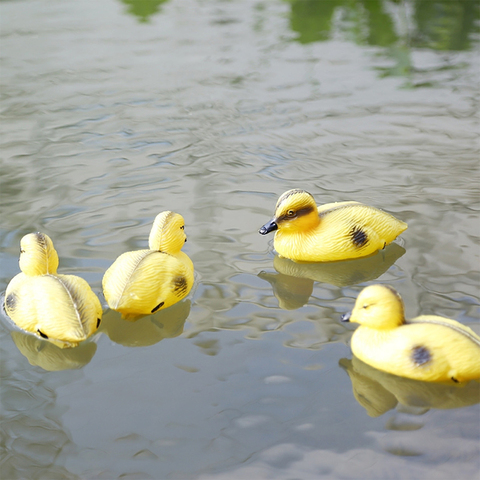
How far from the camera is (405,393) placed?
3688 mm

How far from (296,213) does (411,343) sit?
5.44 feet

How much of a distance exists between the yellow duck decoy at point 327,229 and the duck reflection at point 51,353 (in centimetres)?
167

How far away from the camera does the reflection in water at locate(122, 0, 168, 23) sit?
12.7m

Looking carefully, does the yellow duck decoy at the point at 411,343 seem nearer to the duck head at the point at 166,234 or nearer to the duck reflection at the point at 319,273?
the duck reflection at the point at 319,273

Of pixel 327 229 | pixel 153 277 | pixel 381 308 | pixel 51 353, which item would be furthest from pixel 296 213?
pixel 51 353

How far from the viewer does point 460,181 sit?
630 centimetres

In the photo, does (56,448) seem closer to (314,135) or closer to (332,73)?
(314,135)

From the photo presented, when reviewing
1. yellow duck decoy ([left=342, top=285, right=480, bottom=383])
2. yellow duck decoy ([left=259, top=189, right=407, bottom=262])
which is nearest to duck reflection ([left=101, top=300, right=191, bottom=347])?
yellow duck decoy ([left=259, top=189, right=407, bottom=262])

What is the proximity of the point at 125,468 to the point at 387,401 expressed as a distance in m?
1.50

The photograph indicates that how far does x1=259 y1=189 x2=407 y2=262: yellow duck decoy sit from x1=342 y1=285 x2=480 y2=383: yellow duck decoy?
1.17 m

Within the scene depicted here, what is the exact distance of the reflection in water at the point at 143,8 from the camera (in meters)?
12.7

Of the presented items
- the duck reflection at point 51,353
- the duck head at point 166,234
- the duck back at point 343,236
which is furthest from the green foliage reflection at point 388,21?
the duck reflection at point 51,353

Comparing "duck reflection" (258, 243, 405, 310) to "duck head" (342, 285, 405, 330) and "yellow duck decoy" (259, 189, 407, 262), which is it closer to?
"yellow duck decoy" (259, 189, 407, 262)

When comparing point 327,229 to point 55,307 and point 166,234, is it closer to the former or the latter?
point 166,234
